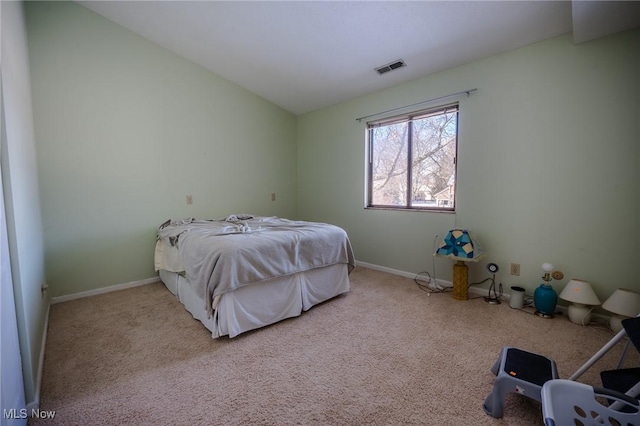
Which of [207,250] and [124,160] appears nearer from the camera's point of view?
[207,250]

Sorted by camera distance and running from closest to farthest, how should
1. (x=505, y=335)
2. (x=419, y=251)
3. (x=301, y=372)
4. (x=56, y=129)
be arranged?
(x=301, y=372)
(x=505, y=335)
(x=56, y=129)
(x=419, y=251)

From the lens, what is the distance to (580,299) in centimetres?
205

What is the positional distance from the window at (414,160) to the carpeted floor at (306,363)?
1.27 meters

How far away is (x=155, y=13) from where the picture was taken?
8.59 ft

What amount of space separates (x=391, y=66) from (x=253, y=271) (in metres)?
2.54

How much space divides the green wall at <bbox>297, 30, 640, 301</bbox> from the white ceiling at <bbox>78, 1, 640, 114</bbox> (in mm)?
208

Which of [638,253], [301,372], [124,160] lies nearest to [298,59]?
[124,160]

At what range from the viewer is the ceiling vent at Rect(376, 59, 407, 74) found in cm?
278

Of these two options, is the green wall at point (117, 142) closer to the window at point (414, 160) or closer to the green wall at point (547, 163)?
the window at point (414, 160)

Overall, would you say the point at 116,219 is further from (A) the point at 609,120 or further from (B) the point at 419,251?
(A) the point at 609,120

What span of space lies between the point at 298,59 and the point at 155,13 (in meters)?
1.45

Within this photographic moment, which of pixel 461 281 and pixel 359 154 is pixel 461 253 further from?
pixel 359 154

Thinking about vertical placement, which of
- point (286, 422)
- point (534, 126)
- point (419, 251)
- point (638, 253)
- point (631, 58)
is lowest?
point (286, 422)

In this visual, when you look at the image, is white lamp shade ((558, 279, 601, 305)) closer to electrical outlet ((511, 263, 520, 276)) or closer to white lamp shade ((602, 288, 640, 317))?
white lamp shade ((602, 288, 640, 317))
